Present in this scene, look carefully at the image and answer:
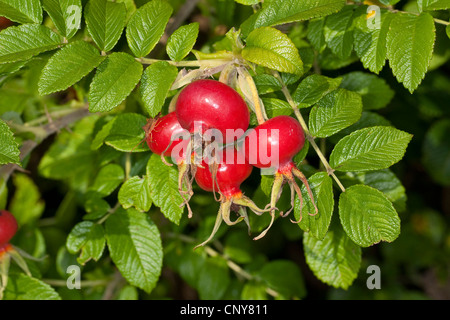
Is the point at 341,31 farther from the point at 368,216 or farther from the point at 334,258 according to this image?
the point at 334,258

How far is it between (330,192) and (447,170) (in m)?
1.79

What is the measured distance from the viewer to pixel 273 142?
1366 millimetres

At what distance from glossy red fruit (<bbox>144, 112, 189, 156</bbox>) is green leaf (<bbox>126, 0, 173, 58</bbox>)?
0.27 metres

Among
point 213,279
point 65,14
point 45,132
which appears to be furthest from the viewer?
point 213,279

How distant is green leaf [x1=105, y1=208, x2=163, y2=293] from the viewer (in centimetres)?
192

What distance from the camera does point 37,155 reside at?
3293mm

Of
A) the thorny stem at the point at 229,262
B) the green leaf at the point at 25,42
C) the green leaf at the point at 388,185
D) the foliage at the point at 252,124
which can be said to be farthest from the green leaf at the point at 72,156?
the green leaf at the point at 388,185

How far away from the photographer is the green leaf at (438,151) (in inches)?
117

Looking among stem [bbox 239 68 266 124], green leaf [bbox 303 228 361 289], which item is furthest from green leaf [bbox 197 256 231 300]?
stem [bbox 239 68 266 124]

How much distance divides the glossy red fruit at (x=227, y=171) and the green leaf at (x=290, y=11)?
44cm

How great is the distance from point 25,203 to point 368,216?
1.96 m

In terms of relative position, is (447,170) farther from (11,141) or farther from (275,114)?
(11,141)

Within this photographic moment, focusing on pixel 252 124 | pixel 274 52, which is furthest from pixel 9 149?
pixel 274 52

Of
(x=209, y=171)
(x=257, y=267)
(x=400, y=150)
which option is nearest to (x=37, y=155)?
(x=257, y=267)
